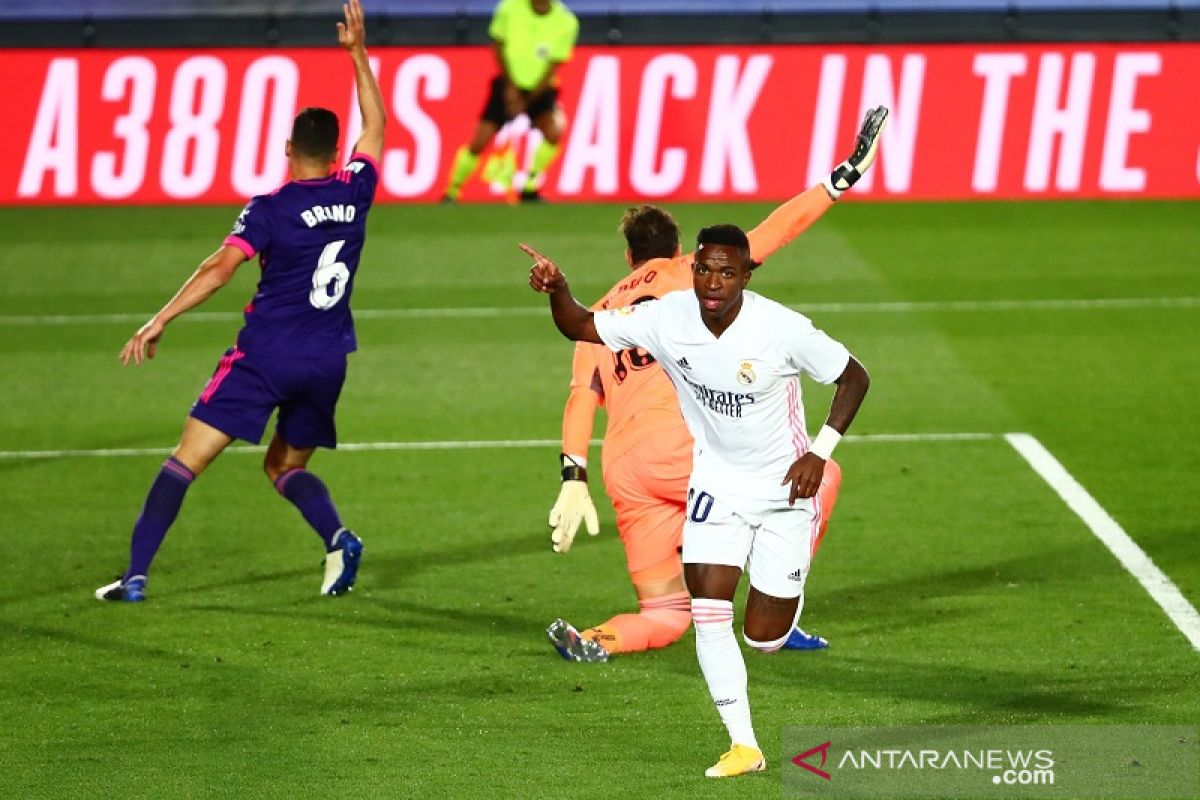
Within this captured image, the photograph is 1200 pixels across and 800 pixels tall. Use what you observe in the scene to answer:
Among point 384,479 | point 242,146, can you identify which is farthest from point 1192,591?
point 242,146

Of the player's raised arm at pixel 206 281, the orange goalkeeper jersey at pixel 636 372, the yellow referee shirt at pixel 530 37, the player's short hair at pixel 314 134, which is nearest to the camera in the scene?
the orange goalkeeper jersey at pixel 636 372

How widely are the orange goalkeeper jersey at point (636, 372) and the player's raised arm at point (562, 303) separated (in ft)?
2.87

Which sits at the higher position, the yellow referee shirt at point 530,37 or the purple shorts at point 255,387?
the yellow referee shirt at point 530,37

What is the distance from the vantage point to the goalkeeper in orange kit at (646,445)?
809 centimetres

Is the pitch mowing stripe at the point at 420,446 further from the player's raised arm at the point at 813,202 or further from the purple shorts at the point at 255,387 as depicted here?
the player's raised arm at the point at 813,202

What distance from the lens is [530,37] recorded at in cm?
2058

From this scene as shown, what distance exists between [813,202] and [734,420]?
149 centimetres

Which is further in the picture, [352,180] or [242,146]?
[242,146]

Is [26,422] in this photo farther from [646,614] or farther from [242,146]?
[242,146]

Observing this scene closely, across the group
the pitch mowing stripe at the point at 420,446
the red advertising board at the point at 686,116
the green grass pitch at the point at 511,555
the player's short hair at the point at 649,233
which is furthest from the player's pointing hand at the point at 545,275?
the red advertising board at the point at 686,116

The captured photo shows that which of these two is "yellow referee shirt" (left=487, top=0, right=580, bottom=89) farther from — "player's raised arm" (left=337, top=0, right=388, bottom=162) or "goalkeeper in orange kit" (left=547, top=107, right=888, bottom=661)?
"goalkeeper in orange kit" (left=547, top=107, right=888, bottom=661)

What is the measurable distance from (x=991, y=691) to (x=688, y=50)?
A: 14.7m

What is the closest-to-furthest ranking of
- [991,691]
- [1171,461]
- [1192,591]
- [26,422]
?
[991,691] → [1192,591] → [1171,461] → [26,422]

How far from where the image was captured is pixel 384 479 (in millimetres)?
11531
